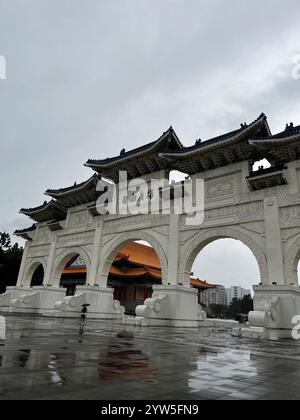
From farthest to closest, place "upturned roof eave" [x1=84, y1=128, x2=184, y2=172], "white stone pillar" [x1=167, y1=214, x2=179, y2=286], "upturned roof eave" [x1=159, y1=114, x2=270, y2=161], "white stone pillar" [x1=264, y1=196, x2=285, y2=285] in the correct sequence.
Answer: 1. "upturned roof eave" [x1=84, y1=128, x2=184, y2=172]
2. "white stone pillar" [x1=167, y1=214, x2=179, y2=286]
3. "upturned roof eave" [x1=159, y1=114, x2=270, y2=161]
4. "white stone pillar" [x1=264, y1=196, x2=285, y2=285]

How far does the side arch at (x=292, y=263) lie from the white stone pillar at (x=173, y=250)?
4990 millimetres

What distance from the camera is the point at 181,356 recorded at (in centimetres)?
559

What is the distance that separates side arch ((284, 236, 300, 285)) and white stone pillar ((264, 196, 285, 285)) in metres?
0.19

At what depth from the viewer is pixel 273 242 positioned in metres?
12.7

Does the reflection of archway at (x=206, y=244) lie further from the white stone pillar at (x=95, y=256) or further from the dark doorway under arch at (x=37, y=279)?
the dark doorway under arch at (x=37, y=279)

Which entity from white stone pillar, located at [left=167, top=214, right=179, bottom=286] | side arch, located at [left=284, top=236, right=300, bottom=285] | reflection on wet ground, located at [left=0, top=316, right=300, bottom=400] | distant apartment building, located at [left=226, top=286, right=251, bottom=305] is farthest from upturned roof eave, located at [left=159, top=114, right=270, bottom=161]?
distant apartment building, located at [left=226, top=286, right=251, bottom=305]

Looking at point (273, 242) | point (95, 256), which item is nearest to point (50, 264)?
point (95, 256)

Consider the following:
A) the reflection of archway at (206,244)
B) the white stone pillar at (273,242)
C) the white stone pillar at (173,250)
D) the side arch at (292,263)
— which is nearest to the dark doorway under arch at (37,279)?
the white stone pillar at (173,250)

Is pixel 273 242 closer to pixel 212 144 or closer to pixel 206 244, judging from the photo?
pixel 206 244

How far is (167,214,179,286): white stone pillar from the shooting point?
1530cm

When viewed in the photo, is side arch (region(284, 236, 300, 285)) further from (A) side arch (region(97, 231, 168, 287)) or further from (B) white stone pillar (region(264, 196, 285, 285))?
(A) side arch (region(97, 231, 168, 287))

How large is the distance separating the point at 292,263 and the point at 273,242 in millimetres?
1038
